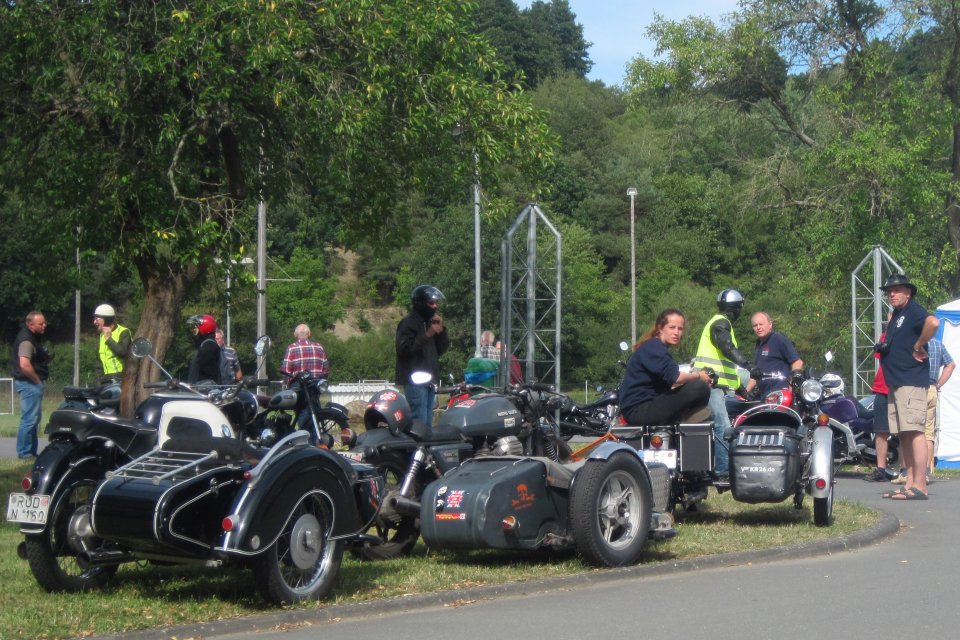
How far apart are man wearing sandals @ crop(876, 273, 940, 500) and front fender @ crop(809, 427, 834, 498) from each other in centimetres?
234

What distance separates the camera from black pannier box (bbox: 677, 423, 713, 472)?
1008cm

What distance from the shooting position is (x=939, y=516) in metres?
11.8

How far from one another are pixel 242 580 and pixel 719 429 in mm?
4656

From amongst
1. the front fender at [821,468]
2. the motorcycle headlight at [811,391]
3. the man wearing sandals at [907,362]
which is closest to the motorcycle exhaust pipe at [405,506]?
the front fender at [821,468]

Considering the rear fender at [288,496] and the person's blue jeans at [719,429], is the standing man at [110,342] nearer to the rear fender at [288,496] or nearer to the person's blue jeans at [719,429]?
the person's blue jeans at [719,429]

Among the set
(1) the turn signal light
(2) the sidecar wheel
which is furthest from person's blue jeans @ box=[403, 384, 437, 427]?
(1) the turn signal light

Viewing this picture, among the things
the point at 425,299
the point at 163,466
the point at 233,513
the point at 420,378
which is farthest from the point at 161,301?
the point at 233,513

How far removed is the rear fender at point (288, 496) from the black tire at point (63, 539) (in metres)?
1.00

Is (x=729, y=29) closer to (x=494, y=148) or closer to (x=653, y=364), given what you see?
(x=494, y=148)

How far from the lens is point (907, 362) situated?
1255 cm

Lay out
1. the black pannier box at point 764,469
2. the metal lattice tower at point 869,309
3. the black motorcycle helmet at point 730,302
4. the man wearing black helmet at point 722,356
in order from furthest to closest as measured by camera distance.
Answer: the metal lattice tower at point 869,309
the black motorcycle helmet at point 730,302
the man wearing black helmet at point 722,356
the black pannier box at point 764,469

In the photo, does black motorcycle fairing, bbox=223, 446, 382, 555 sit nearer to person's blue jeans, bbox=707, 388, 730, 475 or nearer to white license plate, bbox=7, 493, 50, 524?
white license plate, bbox=7, 493, 50, 524

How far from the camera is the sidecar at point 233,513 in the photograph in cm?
659

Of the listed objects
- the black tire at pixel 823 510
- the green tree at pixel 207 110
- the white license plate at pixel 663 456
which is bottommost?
the black tire at pixel 823 510
